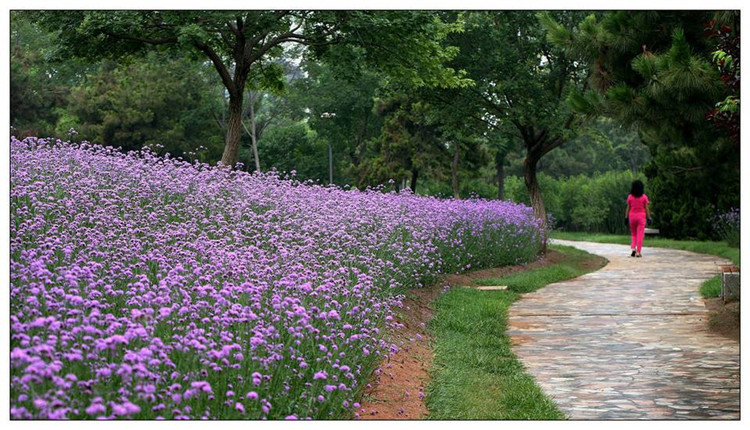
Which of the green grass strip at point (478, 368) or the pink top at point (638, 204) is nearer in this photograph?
the green grass strip at point (478, 368)

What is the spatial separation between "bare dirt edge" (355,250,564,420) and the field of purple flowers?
0.69 feet

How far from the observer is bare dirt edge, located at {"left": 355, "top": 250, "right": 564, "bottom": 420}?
6.13 meters

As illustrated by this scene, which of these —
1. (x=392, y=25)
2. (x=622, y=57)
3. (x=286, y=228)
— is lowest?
(x=286, y=228)

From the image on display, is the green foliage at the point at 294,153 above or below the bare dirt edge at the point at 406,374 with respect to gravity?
above

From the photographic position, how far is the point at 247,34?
16375mm

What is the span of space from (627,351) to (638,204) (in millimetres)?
11243

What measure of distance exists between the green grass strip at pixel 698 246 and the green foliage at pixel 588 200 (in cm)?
94

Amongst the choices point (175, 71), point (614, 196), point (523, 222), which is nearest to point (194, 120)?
point (175, 71)

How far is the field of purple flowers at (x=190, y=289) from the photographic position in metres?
4.08

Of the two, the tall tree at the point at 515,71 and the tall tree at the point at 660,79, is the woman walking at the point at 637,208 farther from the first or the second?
the tall tree at the point at 660,79

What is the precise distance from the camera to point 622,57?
10062 mm

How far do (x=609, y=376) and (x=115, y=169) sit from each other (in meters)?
6.19

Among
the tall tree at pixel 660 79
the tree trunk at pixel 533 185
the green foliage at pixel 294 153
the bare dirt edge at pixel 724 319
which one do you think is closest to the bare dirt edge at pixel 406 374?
the tall tree at pixel 660 79
